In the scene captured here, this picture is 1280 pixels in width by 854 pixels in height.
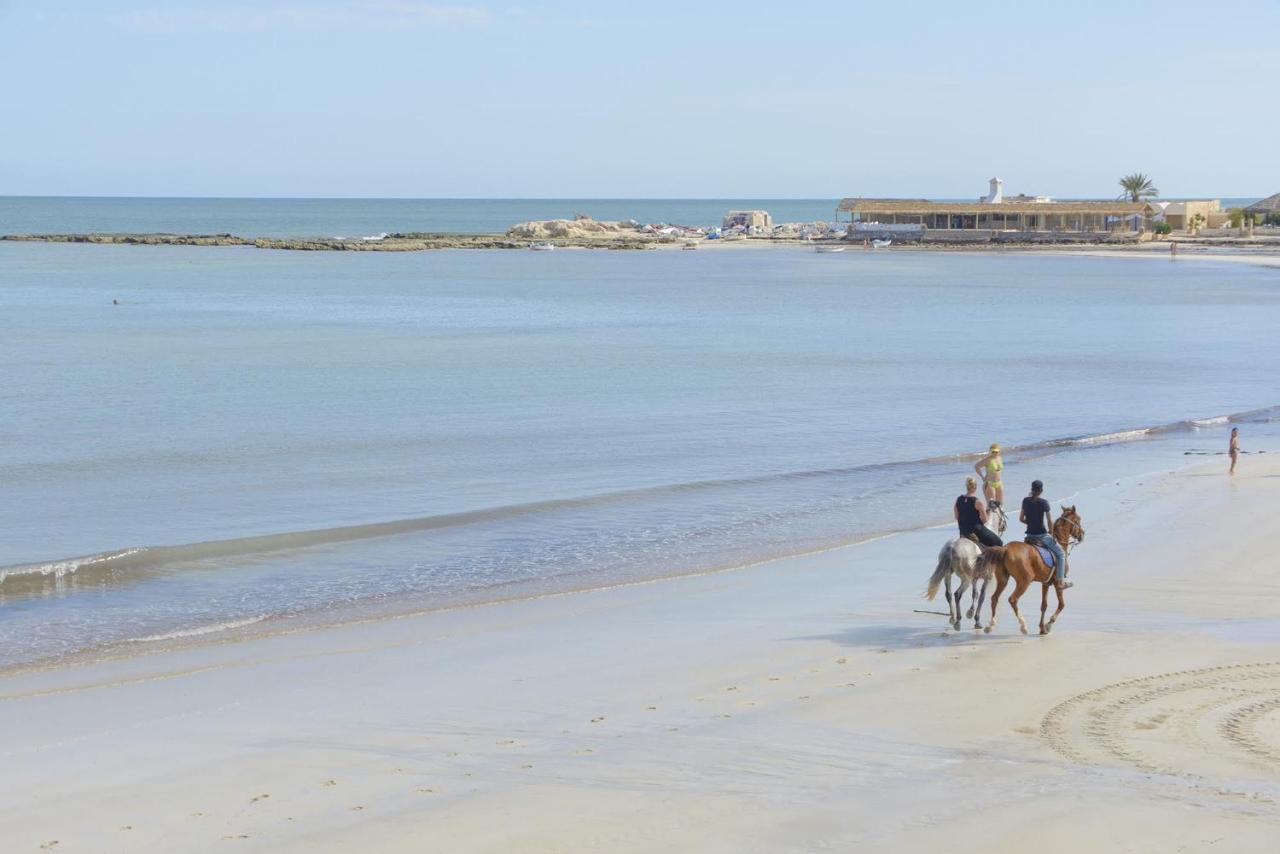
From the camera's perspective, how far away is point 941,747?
10.7m

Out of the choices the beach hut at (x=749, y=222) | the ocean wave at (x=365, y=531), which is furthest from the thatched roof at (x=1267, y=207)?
the ocean wave at (x=365, y=531)

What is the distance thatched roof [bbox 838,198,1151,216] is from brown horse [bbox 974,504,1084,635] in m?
126

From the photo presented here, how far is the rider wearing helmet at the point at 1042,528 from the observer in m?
14.1

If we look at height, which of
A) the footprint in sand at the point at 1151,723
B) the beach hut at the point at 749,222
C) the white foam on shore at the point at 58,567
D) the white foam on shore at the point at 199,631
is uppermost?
the beach hut at the point at 749,222

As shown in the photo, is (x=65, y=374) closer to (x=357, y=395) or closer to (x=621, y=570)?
(x=357, y=395)

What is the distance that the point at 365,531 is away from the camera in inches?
821

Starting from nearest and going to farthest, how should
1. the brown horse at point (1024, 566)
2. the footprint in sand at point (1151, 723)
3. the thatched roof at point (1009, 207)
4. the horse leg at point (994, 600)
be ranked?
the footprint in sand at point (1151, 723)
the brown horse at point (1024, 566)
the horse leg at point (994, 600)
the thatched roof at point (1009, 207)

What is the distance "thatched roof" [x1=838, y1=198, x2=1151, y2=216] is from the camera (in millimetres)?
133250

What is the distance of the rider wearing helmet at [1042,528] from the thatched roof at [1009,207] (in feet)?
415

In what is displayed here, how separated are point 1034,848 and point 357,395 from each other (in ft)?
102

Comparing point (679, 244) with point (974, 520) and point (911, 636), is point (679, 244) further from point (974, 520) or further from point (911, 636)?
point (911, 636)

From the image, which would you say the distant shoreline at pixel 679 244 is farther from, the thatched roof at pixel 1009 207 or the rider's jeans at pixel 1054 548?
the rider's jeans at pixel 1054 548

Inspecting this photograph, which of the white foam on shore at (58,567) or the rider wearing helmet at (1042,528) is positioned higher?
the rider wearing helmet at (1042,528)

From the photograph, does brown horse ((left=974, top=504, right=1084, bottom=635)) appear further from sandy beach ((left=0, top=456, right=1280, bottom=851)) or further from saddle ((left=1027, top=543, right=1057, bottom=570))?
sandy beach ((left=0, top=456, right=1280, bottom=851))
